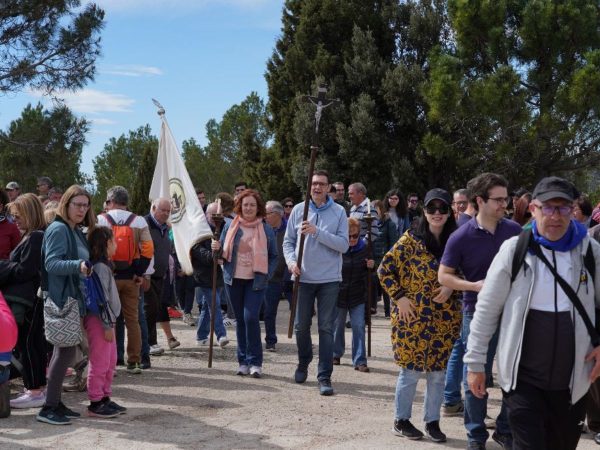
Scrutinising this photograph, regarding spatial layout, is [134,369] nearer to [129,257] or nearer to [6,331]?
[129,257]

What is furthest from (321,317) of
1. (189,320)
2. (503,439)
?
(189,320)

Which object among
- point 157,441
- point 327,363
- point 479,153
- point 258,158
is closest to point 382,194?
point 479,153

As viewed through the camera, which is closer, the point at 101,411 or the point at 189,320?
the point at 101,411

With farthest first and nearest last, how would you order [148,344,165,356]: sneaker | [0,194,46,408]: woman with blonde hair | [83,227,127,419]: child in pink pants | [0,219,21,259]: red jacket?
[148,344,165,356]: sneaker → [0,219,21,259]: red jacket → [0,194,46,408]: woman with blonde hair → [83,227,127,419]: child in pink pants

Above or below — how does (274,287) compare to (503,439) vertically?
above

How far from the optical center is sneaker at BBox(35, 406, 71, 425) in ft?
20.1

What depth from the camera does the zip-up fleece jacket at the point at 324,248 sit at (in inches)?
292

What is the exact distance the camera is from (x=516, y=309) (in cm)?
383

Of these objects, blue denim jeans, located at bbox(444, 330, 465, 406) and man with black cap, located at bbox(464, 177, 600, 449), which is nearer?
man with black cap, located at bbox(464, 177, 600, 449)

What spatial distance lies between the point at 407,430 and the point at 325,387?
5.28 ft

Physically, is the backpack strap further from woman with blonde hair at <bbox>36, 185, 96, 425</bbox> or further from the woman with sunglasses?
woman with blonde hair at <bbox>36, 185, 96, 425</bbox>

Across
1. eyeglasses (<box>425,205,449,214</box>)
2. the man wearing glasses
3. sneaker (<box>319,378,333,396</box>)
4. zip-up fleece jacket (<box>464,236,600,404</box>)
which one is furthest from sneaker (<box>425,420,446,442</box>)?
zip-up fleece jacket (<box>464,236,600,404</box>)

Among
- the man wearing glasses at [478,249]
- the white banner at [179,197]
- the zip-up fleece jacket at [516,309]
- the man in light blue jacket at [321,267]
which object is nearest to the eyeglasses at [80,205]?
the man in light blue jacket at [321,267]

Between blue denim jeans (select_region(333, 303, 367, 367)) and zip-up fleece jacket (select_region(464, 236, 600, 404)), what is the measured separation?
444 centimetres
